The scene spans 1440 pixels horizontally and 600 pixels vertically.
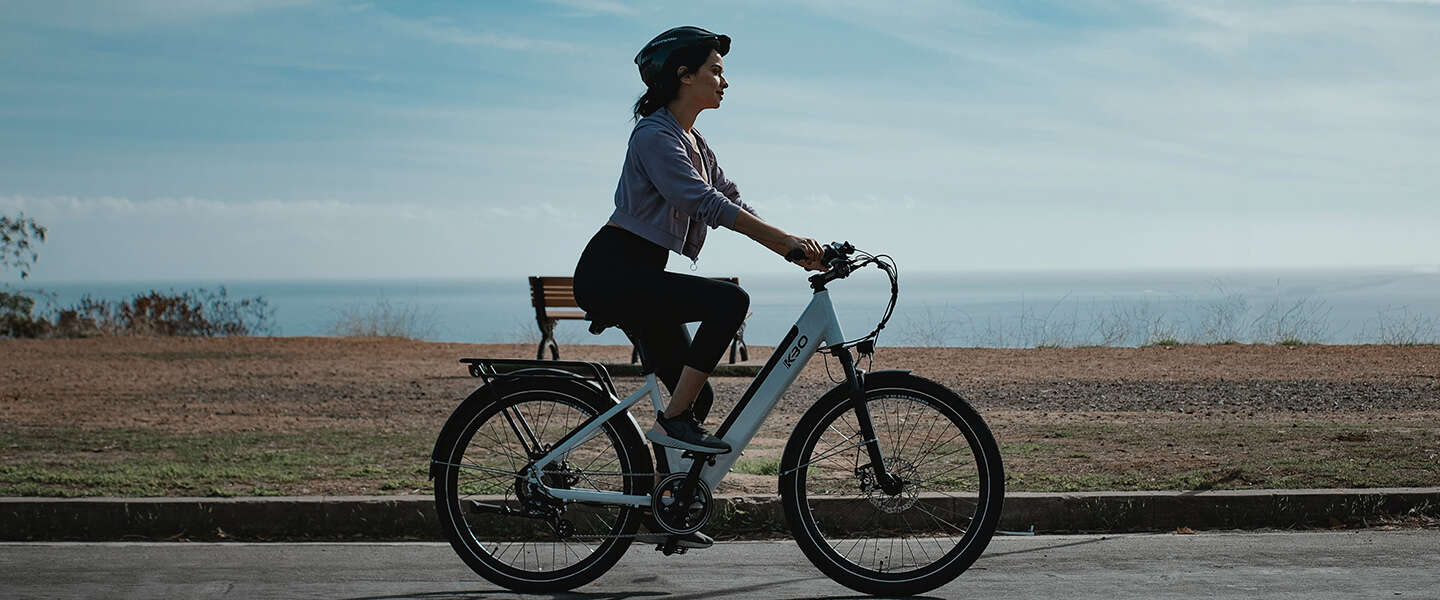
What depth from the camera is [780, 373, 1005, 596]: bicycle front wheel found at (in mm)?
4980

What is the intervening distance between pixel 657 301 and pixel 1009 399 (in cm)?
804

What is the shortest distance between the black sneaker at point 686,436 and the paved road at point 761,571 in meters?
0.58

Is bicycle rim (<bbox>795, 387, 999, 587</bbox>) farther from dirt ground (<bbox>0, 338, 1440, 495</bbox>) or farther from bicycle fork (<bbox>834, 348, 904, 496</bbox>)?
dirt ground (<bbox>0, 338, 1440, 495</bbox>)

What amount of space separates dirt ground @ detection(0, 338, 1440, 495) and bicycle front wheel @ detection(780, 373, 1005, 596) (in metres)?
1.68

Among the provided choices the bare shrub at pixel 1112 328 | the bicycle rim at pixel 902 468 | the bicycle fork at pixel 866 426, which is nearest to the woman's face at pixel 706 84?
the bicycle fork at pixel 866 426

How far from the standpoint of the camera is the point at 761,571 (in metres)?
5.55

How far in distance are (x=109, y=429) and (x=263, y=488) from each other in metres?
3.89

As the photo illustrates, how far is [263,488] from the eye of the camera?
272 inches

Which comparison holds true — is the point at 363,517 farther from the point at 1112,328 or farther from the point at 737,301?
the point at 1112,328

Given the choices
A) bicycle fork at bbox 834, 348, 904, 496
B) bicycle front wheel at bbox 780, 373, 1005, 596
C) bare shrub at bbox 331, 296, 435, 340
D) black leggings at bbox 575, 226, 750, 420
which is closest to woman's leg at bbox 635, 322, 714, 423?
black leggings at bbox 575, 226, 750, 420

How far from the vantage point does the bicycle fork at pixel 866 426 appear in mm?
4977

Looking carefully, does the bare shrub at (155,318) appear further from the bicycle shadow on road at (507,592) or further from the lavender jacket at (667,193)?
the lavender jacket at (667,193)

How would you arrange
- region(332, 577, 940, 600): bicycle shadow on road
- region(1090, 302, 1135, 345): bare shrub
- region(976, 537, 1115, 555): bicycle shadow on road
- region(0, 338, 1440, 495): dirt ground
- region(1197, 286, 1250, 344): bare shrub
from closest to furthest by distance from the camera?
region(332, 577, 940, 600): bicycle shadow on road, region(976, 537, 1115, 555): bicycle shadow on road, region(0, 338, 1440, 495): dirt ground, region(1197, 286, 1250, 344): bare shrub, region(1090, 302, 1135, 345): bare shrub

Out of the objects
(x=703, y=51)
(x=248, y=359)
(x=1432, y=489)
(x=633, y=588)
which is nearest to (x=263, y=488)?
(x=633, y=588)
